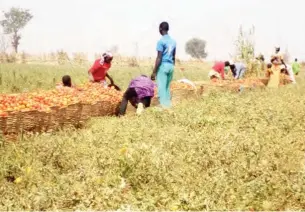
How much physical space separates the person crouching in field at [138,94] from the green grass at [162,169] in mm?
2108

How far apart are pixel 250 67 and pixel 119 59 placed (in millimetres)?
23875

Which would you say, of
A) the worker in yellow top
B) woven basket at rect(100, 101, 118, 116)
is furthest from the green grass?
the worker in yellow top

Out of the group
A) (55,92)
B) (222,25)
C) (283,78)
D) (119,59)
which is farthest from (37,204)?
(222,25)

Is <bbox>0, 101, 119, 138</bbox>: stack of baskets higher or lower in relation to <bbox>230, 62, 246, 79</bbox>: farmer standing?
lower

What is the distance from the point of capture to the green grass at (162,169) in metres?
3.58

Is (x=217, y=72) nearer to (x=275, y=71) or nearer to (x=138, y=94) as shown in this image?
(x=275, y=71)

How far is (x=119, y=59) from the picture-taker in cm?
4128

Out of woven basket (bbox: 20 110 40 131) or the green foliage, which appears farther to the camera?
the green foliage

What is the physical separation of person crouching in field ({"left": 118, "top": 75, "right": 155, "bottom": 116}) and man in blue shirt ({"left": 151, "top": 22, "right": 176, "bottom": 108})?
Result: 1.59 feet

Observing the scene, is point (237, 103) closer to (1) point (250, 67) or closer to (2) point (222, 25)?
(1) point (250, 67)

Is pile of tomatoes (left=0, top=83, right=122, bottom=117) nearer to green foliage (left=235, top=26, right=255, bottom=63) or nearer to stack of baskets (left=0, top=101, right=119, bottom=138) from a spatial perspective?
stack of baskets (left=0, top=101, right=119, bottom=138)

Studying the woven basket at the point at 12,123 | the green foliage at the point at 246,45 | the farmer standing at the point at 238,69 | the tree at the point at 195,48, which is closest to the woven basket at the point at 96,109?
the woven basket at the point at 12,123

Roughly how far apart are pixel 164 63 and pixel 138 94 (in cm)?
100

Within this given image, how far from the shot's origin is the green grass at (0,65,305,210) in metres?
3.58
